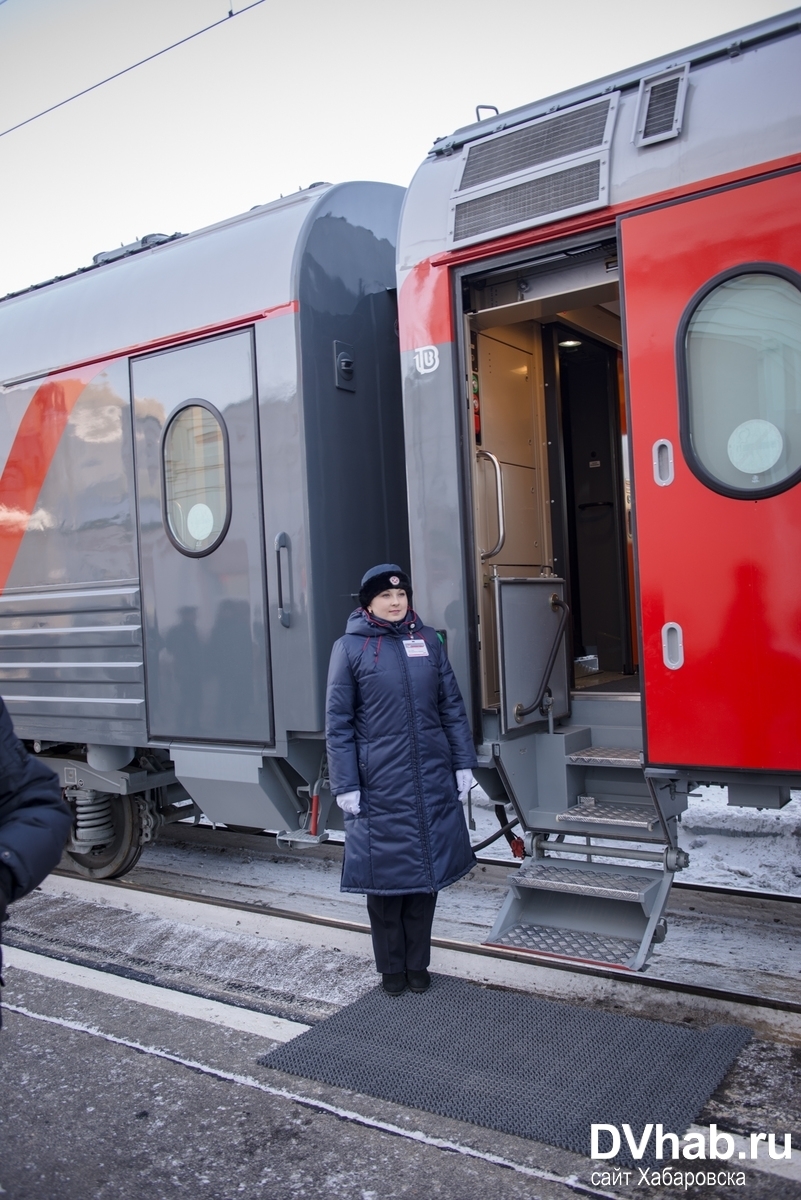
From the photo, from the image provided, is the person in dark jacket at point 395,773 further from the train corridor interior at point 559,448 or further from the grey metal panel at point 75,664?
the grey metal panel at point 75,664

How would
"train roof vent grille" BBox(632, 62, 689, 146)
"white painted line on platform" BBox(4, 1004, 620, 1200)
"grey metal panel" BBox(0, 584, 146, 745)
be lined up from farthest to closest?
"grey metal panel" BBox(0, 584, 146, 745) < "train roof vent grille" BBox(632, 62, 689, 146) < "white painted line on platform" BBox(4, 1004, 620, 1200)

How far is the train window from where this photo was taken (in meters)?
3.68

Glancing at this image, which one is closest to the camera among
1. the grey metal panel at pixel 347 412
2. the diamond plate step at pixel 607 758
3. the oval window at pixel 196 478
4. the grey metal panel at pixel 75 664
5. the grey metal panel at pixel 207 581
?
the diamond plate step at pixel 607 758

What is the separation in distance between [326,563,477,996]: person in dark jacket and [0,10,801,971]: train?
0.38 meters

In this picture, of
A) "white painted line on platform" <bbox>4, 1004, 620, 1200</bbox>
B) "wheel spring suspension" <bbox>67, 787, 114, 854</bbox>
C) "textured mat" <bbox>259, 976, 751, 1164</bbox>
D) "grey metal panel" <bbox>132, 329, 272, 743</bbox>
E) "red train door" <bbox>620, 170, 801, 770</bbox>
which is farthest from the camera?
"wheel spring suspension" <bbox>67, 787, 114, 854</bbox>

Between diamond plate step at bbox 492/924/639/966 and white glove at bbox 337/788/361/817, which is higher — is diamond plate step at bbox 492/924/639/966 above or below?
below

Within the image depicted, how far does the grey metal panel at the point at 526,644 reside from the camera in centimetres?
456

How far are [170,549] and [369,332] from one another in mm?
1576

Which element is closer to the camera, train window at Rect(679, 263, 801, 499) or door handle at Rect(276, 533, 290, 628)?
train window at Rect(679, 263, 801, 499)

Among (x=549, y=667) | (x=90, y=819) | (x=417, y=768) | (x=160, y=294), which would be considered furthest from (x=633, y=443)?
(x=90, y=819)

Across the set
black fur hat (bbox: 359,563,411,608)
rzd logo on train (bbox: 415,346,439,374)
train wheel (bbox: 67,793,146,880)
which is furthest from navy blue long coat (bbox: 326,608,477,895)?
train wheel (bbox: 67,793,146,880)

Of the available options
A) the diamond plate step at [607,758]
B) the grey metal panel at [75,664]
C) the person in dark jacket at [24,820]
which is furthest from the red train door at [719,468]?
the grey metal panel at [75,664]

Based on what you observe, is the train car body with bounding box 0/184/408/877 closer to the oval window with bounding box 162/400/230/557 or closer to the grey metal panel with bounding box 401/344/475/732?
the oval window with bounding box 162/400/230/557

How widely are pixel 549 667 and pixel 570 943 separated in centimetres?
130
